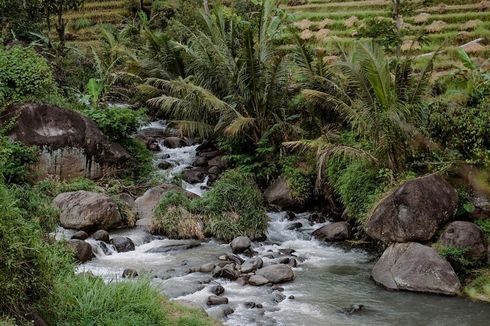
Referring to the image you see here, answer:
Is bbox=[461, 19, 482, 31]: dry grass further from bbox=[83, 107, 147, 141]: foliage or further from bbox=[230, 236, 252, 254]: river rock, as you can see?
bbox=[230, 236, 252, 254]: river rock

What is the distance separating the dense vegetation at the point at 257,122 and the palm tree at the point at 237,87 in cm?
4

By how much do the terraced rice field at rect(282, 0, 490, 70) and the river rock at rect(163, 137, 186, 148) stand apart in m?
7.02

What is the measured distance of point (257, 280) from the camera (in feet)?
34.4

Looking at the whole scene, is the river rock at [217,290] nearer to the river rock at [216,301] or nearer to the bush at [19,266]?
the river rock at [216,301]

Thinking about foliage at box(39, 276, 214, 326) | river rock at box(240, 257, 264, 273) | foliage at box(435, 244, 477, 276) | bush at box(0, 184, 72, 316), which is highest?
bush at box(0, 184, 72, 316)

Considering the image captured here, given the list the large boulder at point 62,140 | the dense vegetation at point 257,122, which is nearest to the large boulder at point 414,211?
the dense vegetation at point 257,122

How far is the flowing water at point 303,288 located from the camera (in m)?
9.09

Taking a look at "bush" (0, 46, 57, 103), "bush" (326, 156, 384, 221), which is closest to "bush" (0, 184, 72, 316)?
"bush" (326, 156, 384, 221)

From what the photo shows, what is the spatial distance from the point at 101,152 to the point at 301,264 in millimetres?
7320

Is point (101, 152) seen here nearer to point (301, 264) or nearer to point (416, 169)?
point (301, 264)

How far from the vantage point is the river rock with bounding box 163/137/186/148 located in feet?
63.7

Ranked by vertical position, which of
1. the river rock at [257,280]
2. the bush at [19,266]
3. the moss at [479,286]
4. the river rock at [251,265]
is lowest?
the river rock at [251,265]

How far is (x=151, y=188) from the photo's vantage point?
1534cm

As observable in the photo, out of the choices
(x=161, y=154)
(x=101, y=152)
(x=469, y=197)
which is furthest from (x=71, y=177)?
(x=469, y=197)
